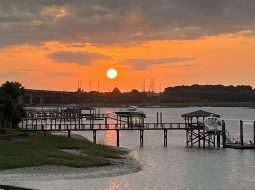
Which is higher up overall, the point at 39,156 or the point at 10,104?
the point at 10,104

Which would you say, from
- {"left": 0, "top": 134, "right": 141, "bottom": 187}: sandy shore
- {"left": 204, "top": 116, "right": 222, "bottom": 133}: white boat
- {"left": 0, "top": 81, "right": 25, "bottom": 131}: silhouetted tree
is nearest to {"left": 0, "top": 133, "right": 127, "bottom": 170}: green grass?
{"left": 0, "top": 134, "right": 141, "bottom": 187}: sandy shore

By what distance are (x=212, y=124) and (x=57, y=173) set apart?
153ft

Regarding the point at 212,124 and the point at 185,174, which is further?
the point at 212,124

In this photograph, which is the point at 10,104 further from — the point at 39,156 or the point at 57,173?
the point at 57,173

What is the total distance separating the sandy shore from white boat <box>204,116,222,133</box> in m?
35.1

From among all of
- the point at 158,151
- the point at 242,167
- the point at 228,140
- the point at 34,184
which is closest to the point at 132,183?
the point at 34,184

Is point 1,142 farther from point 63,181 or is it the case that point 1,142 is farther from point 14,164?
point 63,181

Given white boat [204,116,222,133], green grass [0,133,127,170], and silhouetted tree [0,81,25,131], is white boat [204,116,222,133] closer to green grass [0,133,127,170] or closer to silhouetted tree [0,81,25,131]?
green grass [0,133,127,170]

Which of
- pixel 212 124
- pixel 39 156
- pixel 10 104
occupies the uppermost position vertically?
pixel 10 104

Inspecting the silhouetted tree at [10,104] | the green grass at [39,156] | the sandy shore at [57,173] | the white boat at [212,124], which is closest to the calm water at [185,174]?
the sandy shore at [57,173]

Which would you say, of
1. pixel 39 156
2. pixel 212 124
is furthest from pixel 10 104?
pixel 212 124

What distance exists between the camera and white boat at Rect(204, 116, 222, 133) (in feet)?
270

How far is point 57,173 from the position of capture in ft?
136

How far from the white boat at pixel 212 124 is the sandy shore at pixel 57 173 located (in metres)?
35.1
